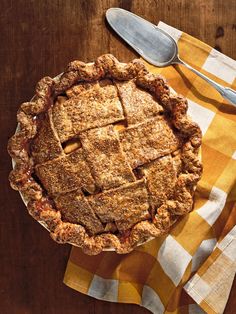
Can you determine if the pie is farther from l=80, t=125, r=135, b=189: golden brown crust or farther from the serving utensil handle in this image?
the serving utensil handle

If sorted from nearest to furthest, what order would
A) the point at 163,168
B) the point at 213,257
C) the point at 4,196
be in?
1. the point at 163,168
2. the point at 213,257
3. the point at 4,196

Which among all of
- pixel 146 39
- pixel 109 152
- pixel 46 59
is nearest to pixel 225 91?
pixel 146 39

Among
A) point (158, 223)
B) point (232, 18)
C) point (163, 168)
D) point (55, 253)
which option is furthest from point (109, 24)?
point (55, 253)

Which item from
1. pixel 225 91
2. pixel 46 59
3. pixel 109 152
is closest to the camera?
pixel 109 152

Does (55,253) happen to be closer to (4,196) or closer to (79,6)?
(4,196)

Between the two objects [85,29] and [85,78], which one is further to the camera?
[85,29]

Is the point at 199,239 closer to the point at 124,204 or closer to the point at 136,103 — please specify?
the point at 124,204

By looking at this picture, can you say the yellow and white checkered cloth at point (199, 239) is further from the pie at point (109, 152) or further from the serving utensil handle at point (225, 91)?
the pie at point (109, 152)
